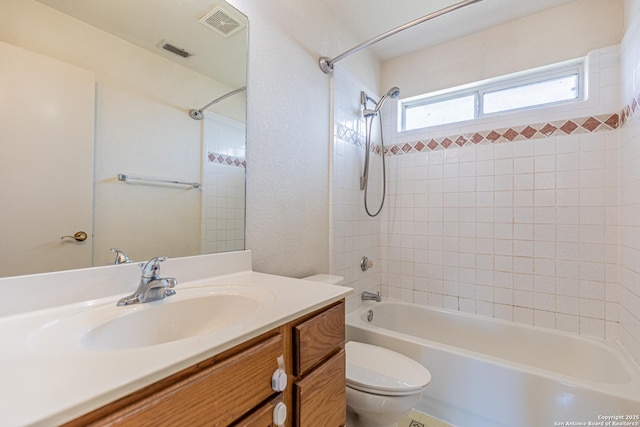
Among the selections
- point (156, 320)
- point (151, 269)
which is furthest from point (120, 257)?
point (156, 320)

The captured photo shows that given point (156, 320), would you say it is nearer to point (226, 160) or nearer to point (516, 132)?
point (226, 160)

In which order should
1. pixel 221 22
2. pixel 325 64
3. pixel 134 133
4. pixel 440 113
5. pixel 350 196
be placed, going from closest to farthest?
pixel 134 133 < pixel 221 22 < pixel 325 64 < pixel 350 196 < pixel 440 113

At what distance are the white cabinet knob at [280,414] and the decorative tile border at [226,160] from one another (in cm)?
91

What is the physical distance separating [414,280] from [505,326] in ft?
2.17

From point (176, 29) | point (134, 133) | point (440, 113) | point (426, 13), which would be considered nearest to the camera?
point (134, 133)

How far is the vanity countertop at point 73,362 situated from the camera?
34 cm

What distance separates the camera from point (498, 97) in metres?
2.08

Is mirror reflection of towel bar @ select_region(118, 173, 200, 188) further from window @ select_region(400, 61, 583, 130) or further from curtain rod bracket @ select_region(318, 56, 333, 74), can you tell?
window @ select_region(400, 61, 583, 130)

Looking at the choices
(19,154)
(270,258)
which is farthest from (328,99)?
(19,154)

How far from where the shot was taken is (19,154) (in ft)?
2.36

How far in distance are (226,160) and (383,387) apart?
1.16 metres

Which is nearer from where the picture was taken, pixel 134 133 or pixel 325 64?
pixel 134 133

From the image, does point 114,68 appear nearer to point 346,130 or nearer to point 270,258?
point 270,258

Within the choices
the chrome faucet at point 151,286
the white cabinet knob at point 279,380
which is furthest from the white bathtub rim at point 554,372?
the chrome faucet at point 151,286
